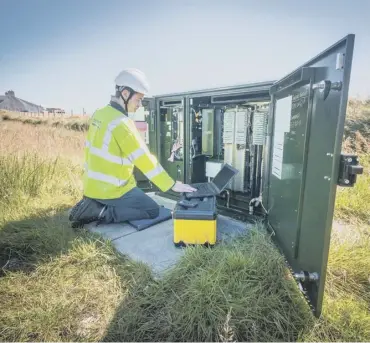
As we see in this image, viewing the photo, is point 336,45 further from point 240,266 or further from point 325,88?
point 240,266

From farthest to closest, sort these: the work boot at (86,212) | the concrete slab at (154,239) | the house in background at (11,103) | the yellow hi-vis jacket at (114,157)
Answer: the house in background at (11,103) → the work boot at (86,212) → the yellow hi-vis jacket at (114,157) → the concrete slab at (154,239)

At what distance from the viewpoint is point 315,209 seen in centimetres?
139

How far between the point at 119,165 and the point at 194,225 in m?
0.99

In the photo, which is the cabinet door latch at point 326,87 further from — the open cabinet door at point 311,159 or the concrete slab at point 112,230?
the concrete slab at point 112,230

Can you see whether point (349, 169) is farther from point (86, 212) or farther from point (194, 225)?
point (86, 212)

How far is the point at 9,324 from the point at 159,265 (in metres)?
1.01


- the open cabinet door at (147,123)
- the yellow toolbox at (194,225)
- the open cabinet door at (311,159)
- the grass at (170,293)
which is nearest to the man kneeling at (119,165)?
the yellow toolbox at (194,225)

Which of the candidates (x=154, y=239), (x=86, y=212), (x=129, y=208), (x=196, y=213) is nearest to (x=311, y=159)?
(x=196, y=213)

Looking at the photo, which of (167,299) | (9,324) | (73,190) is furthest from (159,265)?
(73,190)

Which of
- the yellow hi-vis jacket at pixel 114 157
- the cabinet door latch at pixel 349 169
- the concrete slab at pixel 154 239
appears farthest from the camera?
the yellow hi-vis jacket at pixel 114 157

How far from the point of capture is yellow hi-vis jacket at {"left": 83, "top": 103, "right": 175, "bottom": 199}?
2.36 meters

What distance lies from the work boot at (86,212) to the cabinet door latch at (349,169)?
7.29 feet

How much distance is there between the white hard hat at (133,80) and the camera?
2465 mm

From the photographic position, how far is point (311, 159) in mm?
1448
